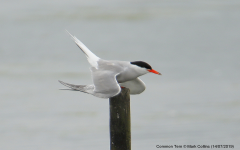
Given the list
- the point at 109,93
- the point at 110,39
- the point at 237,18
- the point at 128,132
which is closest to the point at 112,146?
the point at 128,132

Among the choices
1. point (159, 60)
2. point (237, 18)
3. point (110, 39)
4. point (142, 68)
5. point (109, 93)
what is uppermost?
point (237, 18)

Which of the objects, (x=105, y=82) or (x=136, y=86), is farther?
(x=136, y=86)

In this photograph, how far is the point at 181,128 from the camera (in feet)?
27.1

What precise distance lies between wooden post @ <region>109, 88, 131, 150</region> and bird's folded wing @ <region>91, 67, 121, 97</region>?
0.07 m

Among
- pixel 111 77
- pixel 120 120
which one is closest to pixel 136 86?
pixel 111 77

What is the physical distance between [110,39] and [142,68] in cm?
719

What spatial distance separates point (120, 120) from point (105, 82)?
0.43 meters

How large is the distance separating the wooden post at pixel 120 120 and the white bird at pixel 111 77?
0.08 m

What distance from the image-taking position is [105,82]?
16.2 feet

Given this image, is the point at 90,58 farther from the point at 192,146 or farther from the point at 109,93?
the point at 192,146

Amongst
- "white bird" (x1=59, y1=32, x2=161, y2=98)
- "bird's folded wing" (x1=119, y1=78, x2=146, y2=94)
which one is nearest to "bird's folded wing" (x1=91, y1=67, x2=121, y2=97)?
"white bird" (x1=59, y1=32, x2=161, y2=98)

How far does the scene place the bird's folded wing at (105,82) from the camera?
15.7ft

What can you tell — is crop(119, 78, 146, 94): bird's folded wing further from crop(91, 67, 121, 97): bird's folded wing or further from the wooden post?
the wooden post

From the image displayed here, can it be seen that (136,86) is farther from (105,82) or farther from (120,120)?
(120,120)
